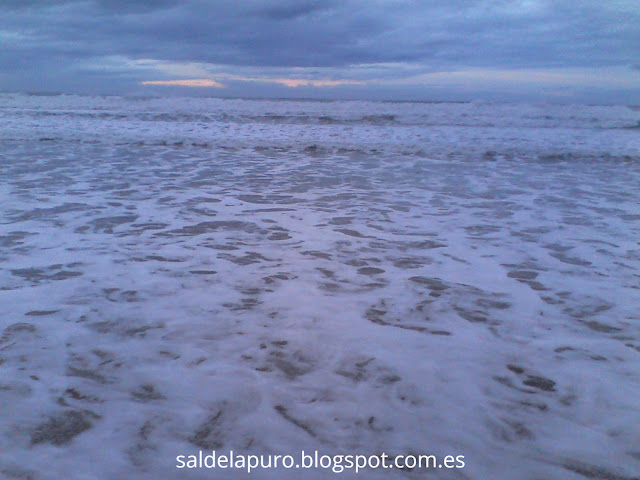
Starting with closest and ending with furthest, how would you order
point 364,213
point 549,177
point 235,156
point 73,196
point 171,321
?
point 171,321 < point 364,213 < point 73,196 < point 549,177 < point 235,156

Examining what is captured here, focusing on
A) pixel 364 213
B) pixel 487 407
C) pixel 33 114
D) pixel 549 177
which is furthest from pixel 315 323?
pixel 33 114

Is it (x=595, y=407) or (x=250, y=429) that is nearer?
(x=250, y=429)

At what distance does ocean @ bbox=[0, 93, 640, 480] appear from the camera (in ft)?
6.98

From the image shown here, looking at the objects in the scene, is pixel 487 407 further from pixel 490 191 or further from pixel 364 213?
pixel 490 191

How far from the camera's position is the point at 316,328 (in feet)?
10.2

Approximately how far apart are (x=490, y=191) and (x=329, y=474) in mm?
6561

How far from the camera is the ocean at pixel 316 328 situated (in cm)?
213

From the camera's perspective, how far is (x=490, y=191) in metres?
7.61

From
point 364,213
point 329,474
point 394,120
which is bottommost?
point 329,474

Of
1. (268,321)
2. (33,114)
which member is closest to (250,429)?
(268,321)

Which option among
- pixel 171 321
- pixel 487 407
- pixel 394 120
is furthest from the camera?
pixel 394 120

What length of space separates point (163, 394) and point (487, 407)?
1724mm

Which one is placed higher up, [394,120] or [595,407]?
[394,120]

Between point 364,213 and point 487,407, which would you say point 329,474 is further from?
point 364,213
